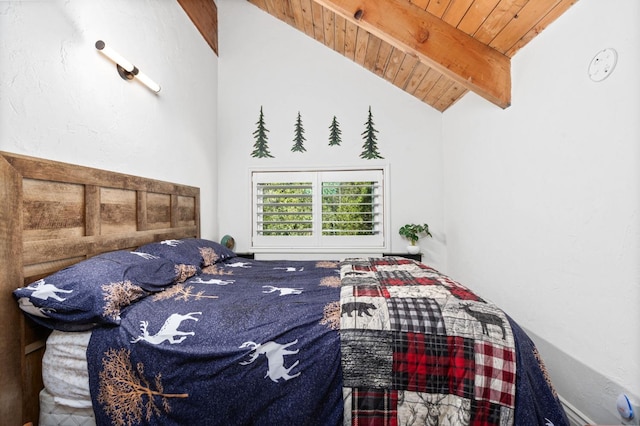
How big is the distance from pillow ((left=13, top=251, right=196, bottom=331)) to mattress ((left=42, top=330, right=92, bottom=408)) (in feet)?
→ 0.19

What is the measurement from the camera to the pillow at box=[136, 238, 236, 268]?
174 cm

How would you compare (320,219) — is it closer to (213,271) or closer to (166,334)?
(213,271)

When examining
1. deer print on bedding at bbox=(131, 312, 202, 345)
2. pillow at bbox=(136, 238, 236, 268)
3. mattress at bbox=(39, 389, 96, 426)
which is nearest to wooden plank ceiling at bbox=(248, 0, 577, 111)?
pillow at bbox=(136, 238, 236, 268)

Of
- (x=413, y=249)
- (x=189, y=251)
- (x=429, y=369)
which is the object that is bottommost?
(x=429, y=369)

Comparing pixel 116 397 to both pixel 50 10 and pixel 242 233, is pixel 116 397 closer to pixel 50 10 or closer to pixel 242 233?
pixel 50 10

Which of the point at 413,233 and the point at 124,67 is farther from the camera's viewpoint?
the point at 413,233

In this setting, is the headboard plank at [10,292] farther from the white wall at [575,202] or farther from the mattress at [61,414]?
the white wall at [575,202]

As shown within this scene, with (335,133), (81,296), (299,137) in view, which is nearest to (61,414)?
(81,296)

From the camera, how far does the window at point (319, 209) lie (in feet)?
10.2

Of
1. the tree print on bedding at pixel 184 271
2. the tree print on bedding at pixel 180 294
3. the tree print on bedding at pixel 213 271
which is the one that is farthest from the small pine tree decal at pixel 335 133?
the tree print on bedding at pixel 180 294

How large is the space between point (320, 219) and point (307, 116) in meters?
1.23

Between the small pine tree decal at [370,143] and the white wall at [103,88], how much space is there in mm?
1801

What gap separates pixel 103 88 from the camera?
5.18 feet

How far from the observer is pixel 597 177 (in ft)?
4.20
